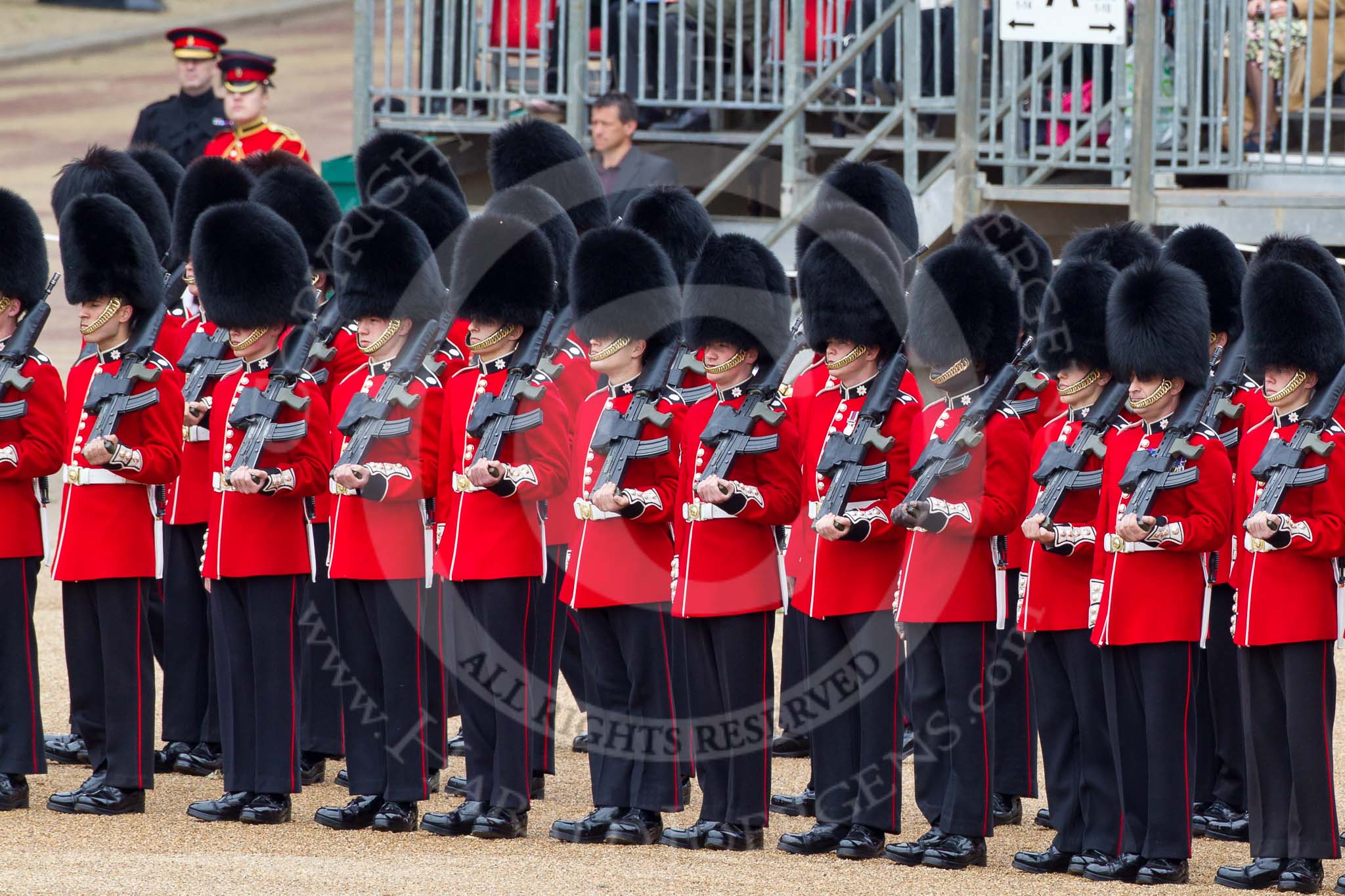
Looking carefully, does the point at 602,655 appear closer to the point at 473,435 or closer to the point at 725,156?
the point at 473,435

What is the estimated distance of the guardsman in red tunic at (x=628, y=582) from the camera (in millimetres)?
5086

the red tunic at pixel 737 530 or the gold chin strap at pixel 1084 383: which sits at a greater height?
the gold chin strap at pixel 1084 383

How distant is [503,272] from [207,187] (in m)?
1.66

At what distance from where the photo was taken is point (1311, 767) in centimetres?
464

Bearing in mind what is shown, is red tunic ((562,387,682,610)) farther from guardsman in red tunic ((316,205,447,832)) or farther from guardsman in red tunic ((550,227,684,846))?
guardsman in red tunic ((316,205,447,832))

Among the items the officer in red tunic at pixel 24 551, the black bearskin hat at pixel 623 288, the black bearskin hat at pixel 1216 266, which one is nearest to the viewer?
the black bearskin hat at pixel 623 288

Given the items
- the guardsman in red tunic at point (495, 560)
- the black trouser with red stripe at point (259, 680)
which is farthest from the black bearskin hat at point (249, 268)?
the black trouser with red stripe at point (259, 680)

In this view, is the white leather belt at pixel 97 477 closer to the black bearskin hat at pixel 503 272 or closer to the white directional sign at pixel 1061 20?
the black bearskin hat at pixel 503 272

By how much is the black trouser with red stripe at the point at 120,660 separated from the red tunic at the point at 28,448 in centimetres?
17

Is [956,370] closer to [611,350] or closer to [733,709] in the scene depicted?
[611,350]

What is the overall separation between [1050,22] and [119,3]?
13355mm

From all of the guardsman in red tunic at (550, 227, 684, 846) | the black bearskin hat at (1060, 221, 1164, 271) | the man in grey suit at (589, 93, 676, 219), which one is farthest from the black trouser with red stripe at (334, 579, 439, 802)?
the man in grey suit at (589, 93, 676, 219)

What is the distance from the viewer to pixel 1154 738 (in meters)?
4.71

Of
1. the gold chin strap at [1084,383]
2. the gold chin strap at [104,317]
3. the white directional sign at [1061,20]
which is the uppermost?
the white directional sign at [1061,20]
